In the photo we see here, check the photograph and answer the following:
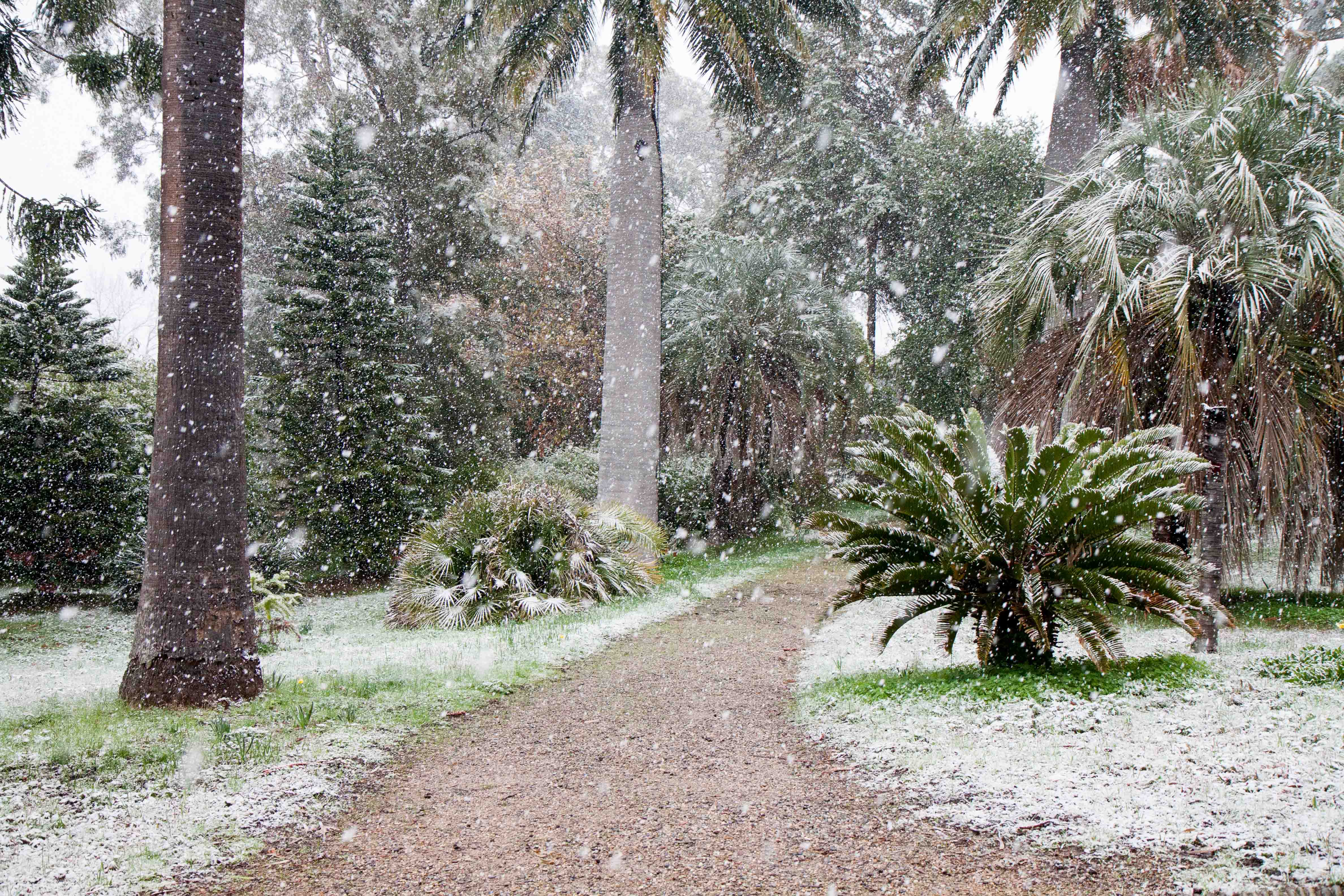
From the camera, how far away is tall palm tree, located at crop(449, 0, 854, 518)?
→ 12430 mm

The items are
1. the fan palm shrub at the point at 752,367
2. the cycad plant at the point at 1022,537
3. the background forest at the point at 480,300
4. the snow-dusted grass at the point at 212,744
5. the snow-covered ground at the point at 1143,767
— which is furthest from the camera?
the fan palm shrub at the point at 752,367

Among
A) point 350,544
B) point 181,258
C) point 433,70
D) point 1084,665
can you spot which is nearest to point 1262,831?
point 1084,665

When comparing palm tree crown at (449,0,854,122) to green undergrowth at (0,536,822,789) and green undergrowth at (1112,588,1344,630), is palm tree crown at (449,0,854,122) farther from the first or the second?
green undergrowth at (1112,588,1344,630)

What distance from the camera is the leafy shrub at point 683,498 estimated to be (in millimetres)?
17469

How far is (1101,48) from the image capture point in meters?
13.0

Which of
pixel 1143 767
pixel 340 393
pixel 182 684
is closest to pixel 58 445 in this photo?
pixel 340 393

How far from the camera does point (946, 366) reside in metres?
22.2

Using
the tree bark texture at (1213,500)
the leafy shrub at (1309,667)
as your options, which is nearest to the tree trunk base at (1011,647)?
the leafy shrub at (1309,667)

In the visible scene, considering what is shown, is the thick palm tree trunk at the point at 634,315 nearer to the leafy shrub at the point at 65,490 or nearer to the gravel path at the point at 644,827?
the leafy shrub at the point at 65,490

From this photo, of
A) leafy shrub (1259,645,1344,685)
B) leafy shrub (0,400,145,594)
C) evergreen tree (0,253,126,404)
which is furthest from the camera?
evergreen tree (0,253,126,404)

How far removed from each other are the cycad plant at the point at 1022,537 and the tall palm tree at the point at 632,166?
23.1 feet

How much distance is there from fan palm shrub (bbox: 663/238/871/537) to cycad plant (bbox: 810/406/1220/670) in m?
10.4

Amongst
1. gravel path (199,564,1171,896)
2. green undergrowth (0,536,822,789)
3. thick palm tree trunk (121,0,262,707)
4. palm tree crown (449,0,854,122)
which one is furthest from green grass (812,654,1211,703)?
palm tree crown (449,0,854,122)

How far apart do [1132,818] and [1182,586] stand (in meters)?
2.54
